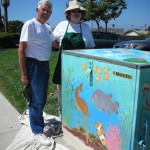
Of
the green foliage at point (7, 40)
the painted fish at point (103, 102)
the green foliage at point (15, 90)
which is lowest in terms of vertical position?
the green foliage at point (15, 90)

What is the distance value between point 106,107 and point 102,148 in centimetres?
51

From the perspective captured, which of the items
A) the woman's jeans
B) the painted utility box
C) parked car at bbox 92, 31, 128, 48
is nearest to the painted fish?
the painted utility box

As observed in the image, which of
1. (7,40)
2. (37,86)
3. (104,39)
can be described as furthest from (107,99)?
(7,40)

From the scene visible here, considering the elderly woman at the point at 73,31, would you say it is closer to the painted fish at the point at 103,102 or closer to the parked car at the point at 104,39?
the painted fish at the point at 103,102

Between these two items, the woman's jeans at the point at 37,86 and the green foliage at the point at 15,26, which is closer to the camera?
the woman's jeans at the point at 37,86

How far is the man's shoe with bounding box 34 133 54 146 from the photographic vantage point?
11.9 ft

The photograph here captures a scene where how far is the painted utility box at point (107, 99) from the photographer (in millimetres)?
2455

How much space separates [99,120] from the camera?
2947mm

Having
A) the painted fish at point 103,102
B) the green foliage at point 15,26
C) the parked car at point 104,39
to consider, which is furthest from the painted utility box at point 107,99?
the green foliage at point 15,26

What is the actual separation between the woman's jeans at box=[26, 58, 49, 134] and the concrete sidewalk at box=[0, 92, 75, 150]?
16.3 inches

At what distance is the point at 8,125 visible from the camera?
441 centimetres

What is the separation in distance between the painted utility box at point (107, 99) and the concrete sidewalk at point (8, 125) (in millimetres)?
575

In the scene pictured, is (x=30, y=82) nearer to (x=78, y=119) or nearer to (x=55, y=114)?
(x=78, y=119)

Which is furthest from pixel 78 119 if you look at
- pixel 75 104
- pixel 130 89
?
pixel 130 89
